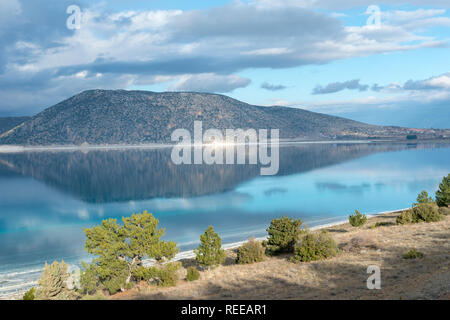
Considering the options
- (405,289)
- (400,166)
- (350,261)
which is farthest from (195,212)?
(400,166)

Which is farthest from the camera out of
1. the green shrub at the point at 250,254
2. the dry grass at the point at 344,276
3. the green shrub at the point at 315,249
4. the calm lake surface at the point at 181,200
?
the calm lake surface at the point at 181,200

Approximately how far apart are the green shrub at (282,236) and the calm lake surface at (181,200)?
6.48 metres

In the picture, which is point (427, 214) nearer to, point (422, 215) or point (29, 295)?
point (422, 215)

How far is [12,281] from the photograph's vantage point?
16672 millimetres

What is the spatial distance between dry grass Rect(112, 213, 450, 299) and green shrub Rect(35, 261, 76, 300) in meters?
1.86

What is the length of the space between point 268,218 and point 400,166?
52776 mm

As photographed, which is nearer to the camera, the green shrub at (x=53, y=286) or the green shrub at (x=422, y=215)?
the green shrub at (x=53, y=286)

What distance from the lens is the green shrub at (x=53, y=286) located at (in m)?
12.2

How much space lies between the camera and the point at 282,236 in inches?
665

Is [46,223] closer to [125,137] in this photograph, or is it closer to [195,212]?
[195,212]

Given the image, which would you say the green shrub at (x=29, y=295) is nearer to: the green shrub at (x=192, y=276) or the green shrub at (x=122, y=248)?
the green shrub at (x=122, y=248)

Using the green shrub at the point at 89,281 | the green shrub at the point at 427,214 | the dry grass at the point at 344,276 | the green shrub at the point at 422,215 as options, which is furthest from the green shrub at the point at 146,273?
the green shrub at the point at 427,214
